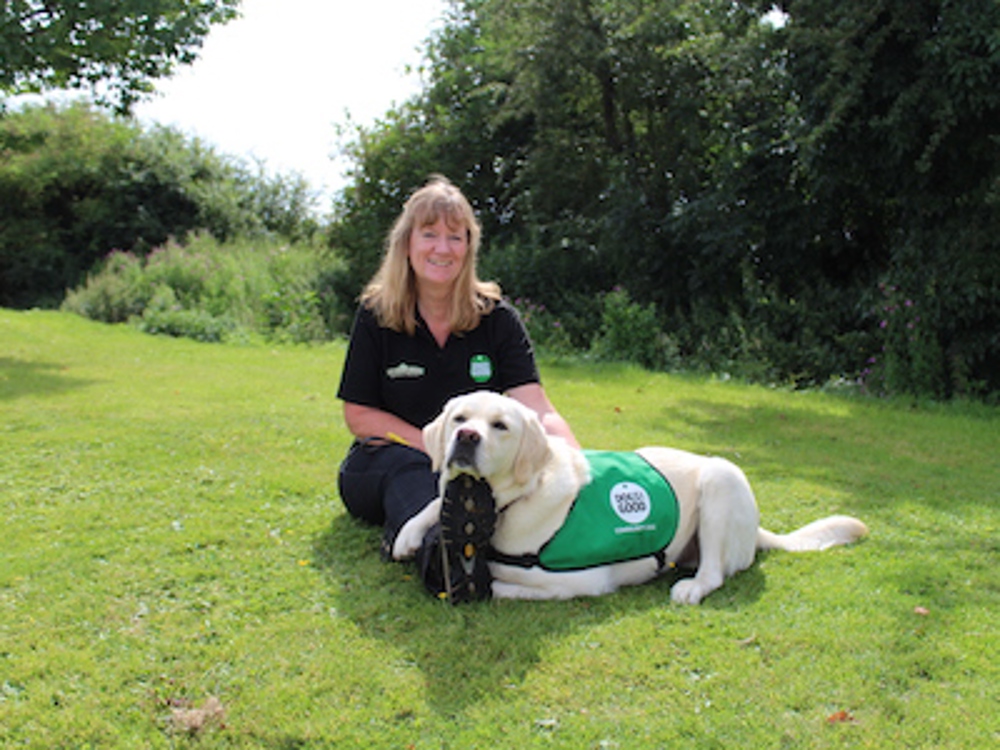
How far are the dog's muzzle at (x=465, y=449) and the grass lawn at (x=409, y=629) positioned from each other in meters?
0.60

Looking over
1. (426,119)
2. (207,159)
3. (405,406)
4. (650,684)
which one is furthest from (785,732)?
(207,159)

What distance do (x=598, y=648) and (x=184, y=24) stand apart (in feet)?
33.3

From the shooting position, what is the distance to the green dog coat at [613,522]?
A: 3.55 metres

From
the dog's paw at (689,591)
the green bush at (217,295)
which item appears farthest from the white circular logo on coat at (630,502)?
the green bush at (217,295)

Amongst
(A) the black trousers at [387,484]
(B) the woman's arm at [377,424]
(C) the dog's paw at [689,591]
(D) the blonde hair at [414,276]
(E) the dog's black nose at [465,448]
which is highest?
(D) the blonde hair at [414,276]

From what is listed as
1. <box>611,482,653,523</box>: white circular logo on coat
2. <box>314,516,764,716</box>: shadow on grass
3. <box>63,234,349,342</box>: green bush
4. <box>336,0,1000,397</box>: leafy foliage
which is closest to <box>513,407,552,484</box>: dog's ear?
<box>611,482,653,523</box>: white circular logo on coat

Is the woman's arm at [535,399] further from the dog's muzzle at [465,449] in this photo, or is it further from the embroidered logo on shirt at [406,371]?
the dog's muzzle at [465,449]

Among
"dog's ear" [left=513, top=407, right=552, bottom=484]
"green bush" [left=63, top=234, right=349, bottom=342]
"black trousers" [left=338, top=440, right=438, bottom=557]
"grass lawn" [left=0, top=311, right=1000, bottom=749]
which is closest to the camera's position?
"grass lawn" [left=0, top=311, right=1000, bottom=749]

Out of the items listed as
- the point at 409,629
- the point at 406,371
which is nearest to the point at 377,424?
the point at 406,371

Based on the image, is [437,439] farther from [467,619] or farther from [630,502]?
[630,502]

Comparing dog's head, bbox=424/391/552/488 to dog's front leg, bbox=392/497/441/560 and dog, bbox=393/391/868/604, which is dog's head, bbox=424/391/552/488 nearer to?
dog, bbox=393/391/868/604

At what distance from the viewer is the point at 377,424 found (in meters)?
4.44

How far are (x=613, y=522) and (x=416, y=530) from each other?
86cm

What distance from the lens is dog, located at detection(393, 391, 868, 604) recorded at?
133 inches
